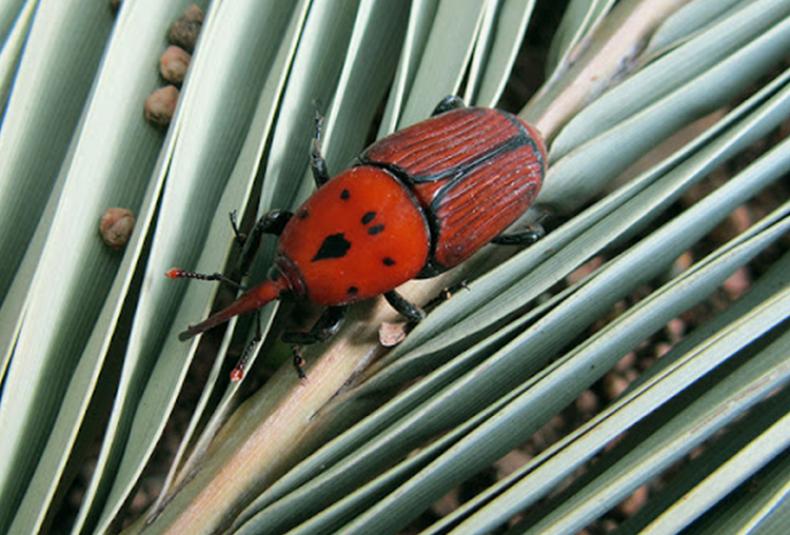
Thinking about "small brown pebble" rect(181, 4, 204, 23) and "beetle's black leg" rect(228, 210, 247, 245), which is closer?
"beetle's black leg" rect(228, 210, 247, 245)

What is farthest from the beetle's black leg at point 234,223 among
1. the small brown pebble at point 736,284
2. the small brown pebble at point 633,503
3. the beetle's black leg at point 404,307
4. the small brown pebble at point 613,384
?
the small brown pebble at point 736,284

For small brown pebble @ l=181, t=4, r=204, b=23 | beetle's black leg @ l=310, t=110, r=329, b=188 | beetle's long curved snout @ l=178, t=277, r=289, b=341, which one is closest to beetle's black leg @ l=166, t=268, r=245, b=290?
beetle's long curved snout @ l=178, t=277, r=289, b=341

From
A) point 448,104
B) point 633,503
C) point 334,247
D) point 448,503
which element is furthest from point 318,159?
point 633,503

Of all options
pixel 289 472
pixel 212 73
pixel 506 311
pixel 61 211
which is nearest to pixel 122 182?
pixel 61 211

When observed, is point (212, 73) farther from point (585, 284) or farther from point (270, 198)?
point (585, 284)

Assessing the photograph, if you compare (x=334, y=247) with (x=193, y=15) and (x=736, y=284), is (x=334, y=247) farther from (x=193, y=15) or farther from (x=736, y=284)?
(x=736, y=284)

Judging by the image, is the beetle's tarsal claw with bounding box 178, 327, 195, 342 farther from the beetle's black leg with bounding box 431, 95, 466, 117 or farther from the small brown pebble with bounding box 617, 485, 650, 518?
the small brown pebble with bounding box 617, 485, 650, 518
